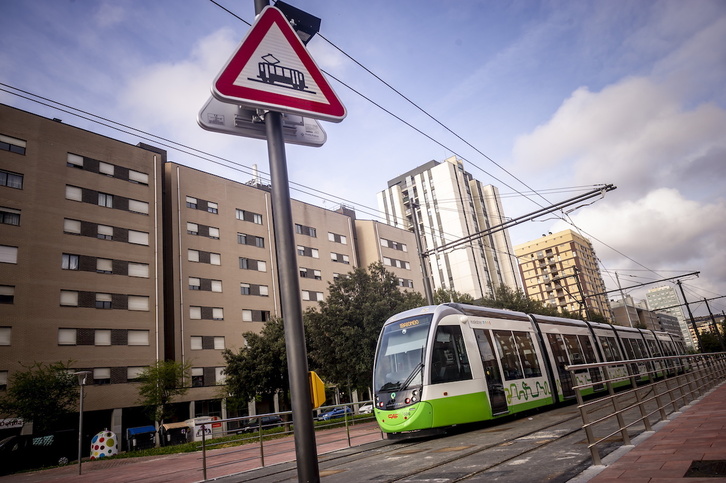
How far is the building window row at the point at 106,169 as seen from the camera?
34.3 m

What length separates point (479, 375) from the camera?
1119 cm

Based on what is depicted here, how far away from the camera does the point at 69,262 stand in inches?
1268

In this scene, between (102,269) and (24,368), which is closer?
(24,368)

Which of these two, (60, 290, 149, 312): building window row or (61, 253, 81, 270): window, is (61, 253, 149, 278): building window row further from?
(60, 290, 149, 312): building window row

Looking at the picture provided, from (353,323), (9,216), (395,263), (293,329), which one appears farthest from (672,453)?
(395,263)

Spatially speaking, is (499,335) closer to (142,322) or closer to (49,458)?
(49,458)

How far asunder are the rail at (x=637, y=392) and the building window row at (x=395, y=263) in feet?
128

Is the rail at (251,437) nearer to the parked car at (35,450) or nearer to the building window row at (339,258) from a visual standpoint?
the parked car at (35,450)

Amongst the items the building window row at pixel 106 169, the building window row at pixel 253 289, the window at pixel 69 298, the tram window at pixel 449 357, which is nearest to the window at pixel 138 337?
the window at pixel 69 298

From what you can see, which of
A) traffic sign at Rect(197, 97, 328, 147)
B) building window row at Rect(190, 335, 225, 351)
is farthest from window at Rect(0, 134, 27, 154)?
traffic sign at Rect(197, 97, 328, 147)

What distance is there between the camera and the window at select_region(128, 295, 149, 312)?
3419 cm

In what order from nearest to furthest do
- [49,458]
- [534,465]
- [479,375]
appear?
[534,465], [479,375], [49,458]

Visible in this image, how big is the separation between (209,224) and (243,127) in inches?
1589

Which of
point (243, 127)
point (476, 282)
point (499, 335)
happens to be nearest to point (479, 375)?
point (499, 335)
